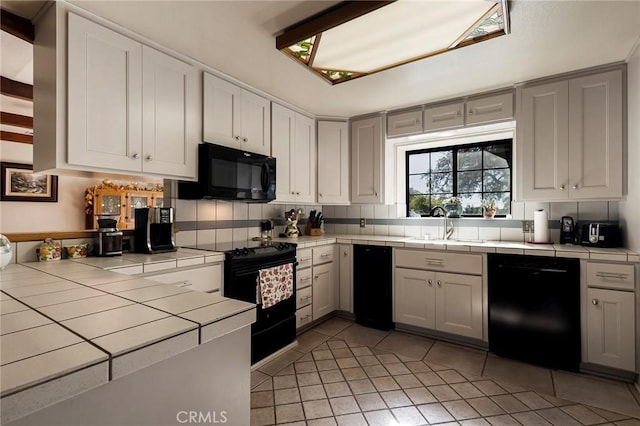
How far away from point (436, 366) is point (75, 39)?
3.14m

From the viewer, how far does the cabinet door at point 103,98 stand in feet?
5.33

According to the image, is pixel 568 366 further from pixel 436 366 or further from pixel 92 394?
pixel 92 394

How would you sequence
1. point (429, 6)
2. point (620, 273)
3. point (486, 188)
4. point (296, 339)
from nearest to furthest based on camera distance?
1. point (429, 6)
2. point (620, 273)
3. point (296, 339)
4. point (486, 188)

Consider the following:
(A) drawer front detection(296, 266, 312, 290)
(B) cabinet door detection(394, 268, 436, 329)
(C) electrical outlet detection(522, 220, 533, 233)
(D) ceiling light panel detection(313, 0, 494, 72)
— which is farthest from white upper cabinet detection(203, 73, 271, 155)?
(C) electrical outlet detection(522, 220, 533, 233)

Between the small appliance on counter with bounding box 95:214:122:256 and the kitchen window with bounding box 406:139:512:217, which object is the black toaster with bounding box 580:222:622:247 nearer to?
the kitchen window with bounding box 406:139:512:217

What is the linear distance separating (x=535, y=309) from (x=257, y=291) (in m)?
2.15

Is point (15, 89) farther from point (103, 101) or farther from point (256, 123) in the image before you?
point (256, 123)

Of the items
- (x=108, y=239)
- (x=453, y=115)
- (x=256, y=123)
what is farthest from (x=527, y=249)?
(x=108, y=239)

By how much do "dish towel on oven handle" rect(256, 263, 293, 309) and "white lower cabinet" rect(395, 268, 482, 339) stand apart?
110 cm

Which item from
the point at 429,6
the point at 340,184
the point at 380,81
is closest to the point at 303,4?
the point at 429,6

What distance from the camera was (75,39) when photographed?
1625mm

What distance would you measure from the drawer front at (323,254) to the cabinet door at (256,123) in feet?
3.61

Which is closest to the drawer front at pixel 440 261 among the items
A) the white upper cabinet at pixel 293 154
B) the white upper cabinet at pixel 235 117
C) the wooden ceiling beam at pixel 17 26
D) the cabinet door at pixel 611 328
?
the cabinet door at pixel 611 328

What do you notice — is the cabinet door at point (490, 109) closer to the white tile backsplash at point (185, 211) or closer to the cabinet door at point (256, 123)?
the cabinet door at point (256, 123)
